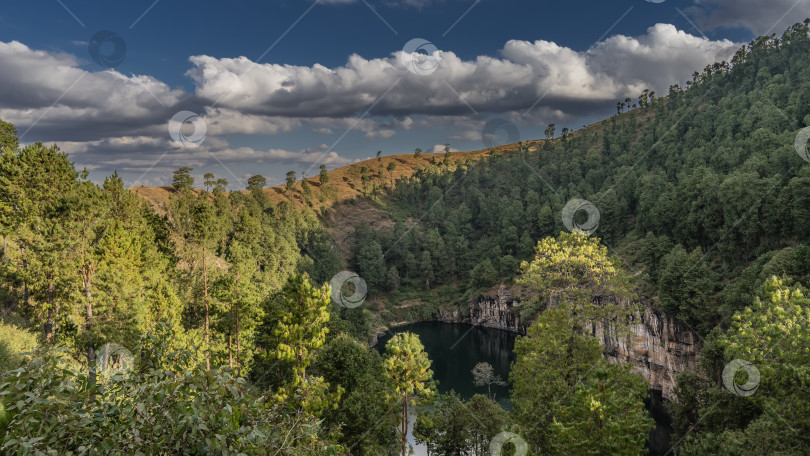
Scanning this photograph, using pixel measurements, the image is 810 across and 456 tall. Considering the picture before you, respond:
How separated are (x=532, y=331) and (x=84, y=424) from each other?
77.3 ft

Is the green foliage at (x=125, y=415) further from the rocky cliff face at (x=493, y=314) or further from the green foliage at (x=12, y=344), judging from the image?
the rocky cliff face at (x=493, y=314)

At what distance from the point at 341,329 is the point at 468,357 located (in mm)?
45424

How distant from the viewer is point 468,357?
3361 inches

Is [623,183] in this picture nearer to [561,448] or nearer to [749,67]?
[749,67]

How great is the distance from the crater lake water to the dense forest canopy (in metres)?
14.6

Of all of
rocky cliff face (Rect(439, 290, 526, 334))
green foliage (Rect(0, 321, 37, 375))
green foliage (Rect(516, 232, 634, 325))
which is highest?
green foliage (Rect(516, 232, 634, 325))

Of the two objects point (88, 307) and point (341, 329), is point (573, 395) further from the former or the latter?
point (88, 307)

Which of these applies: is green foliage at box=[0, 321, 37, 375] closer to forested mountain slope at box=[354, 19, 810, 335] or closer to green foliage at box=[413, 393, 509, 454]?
green foliage at box=[413, 393, 509, 454]

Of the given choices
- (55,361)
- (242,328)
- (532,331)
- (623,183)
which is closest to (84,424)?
(55,361)

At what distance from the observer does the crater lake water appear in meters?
54.3

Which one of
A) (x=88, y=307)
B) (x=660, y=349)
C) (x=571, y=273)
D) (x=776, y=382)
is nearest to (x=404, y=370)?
(x=571, y=273)

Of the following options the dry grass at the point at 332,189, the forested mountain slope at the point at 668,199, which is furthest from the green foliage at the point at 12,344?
the dry grass at the point at 332,189

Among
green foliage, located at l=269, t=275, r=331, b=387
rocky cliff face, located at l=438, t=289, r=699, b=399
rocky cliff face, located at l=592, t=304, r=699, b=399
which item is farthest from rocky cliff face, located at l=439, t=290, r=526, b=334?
green foliage, located at l=269, t=275, r=331, b=387

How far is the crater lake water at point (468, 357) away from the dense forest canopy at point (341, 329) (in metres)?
14.6
